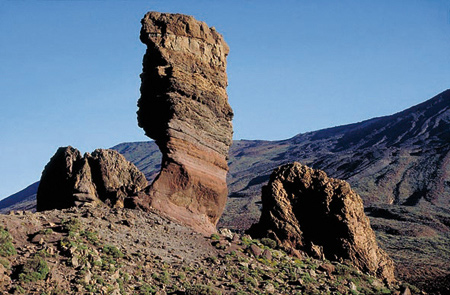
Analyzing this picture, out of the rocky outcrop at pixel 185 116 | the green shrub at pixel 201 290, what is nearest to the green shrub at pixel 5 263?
the green shrub at pixel 201 290

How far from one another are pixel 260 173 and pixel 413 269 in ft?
280

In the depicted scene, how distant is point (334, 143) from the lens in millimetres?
161500

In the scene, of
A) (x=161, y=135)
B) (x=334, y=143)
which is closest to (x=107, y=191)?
(x=161, y=135)

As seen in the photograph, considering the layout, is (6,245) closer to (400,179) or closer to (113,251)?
(113,251)

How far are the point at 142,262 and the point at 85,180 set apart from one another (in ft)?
50.3

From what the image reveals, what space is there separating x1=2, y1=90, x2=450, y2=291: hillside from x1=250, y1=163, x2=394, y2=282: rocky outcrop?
979cm

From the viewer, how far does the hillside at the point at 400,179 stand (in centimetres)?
5462

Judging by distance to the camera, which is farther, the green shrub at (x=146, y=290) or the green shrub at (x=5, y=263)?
the green shrub at (x=146, y=290)

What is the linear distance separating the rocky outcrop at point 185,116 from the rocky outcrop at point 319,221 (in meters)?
3.74

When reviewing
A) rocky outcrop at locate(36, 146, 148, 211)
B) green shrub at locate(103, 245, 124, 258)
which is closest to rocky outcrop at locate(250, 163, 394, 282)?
rocky outcrop at locate(36, 146, 148, 211)

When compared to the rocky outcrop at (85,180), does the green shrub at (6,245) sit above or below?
below

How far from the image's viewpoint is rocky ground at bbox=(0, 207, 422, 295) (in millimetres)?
14523

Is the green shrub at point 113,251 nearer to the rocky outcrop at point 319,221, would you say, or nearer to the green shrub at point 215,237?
the green shrub at point 215,237

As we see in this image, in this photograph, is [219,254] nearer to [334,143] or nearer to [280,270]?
[280,270]
